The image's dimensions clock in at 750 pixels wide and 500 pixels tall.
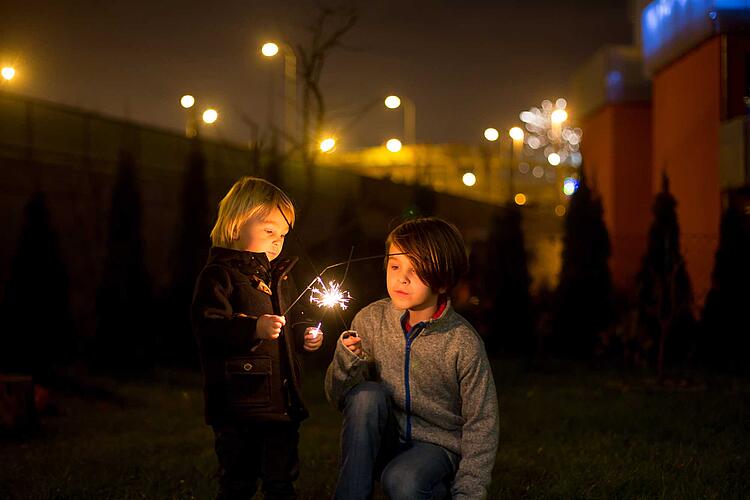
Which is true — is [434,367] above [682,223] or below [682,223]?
below

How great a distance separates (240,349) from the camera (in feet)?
12.1

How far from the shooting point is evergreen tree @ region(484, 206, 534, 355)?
14.0 meters

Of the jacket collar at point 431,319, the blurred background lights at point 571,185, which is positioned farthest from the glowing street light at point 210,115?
the blurred background lights at point 571,185

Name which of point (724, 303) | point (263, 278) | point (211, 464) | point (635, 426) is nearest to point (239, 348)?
point (263, 278)

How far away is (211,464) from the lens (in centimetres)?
568

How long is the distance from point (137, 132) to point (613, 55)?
1077 centimetres

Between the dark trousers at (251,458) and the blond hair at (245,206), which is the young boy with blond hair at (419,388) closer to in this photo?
the dark trousers at (251,458)

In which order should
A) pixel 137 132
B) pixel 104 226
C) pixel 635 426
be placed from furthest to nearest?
1. pixel 137 132
2. pixel 104 226
3. pixel 635 426

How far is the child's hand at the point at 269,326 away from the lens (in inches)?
137

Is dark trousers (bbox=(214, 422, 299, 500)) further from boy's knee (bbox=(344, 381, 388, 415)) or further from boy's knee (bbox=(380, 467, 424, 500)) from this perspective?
boy's knee (bbox=(380, 467, 424, 500))

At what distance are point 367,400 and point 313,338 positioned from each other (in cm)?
54

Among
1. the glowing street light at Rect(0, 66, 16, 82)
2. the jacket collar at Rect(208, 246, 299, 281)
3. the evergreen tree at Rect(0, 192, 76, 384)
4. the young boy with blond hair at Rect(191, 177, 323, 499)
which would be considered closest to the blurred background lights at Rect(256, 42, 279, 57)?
the glowing street light at Rect(0, 66, 16, 82)

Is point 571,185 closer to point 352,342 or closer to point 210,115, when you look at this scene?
point 210,115

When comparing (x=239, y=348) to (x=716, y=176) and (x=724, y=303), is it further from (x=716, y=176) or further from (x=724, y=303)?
(x=716, y=176)
